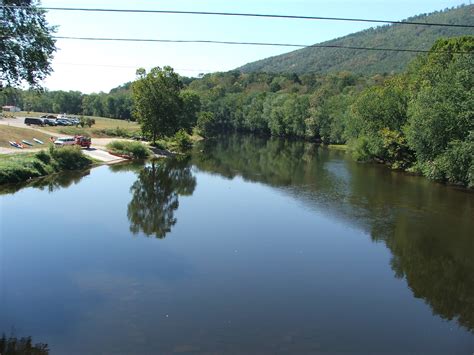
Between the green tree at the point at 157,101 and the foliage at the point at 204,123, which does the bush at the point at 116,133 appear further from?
the foliage at the point at 204,123

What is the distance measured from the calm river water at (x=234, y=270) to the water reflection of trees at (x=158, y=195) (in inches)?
9.3

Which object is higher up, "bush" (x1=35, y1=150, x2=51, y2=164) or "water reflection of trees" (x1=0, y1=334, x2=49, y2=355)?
"bush" (x1=35, y1=150, x2=51, y2=164)

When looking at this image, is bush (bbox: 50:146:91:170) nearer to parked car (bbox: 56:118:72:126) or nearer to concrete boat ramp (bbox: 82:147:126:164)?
concrete boat ramp (bbox: 82:147:126:164)

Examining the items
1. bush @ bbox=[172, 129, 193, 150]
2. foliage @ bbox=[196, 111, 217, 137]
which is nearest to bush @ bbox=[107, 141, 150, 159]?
bush @ bbox=[172, 129, 193, 150]

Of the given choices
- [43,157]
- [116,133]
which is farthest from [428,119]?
[116,133]

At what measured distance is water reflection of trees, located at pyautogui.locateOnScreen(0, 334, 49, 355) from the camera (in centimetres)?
1352

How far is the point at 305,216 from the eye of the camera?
32.7 meters

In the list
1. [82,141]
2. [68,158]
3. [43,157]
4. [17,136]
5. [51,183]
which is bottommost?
[51,183]

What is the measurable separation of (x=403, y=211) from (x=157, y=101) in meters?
48.3

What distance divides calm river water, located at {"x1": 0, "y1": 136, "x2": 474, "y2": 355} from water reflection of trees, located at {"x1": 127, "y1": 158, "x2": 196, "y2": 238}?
9.3 inches

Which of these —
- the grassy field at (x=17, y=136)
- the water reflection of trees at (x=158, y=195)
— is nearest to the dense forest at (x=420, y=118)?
the water reflection of trees at (x=158, y=195)

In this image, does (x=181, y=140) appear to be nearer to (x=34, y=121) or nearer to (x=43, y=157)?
(x=34, y=121)

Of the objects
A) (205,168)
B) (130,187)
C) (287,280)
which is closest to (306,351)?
(287,280)

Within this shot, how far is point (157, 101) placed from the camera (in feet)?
243
